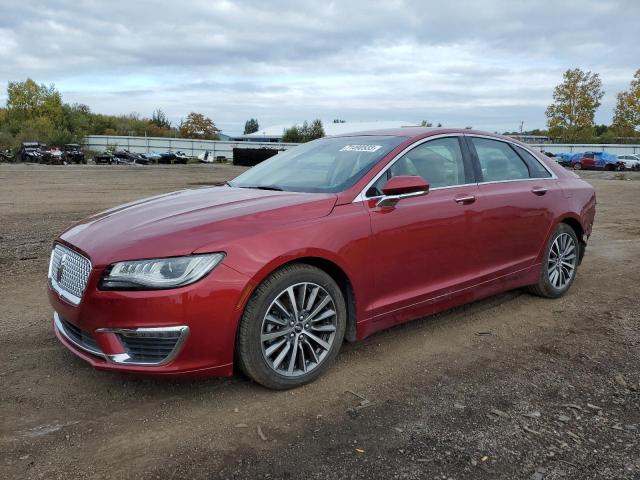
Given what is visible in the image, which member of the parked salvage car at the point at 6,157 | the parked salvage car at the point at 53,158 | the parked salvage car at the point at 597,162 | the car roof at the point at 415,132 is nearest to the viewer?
the car roof at the point at 415,132

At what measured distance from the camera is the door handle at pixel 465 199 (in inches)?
Answer: 165

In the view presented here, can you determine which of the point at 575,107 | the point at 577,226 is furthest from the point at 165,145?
the point at 577,226

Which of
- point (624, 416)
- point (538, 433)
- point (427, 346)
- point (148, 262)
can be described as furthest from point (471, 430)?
point (148, 262)

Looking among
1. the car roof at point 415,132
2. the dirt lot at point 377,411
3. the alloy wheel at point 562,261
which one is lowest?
the dirt lot at point 377,411

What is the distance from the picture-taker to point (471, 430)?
2939 millimetres

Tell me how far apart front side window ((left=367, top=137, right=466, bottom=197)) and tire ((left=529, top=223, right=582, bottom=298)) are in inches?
53.3

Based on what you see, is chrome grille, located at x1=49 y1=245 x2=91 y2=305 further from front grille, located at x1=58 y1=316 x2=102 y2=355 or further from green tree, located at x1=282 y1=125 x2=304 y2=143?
green tree, located at x1=282 y1=125 x2=304 y2=143

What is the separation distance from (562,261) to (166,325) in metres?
3.96

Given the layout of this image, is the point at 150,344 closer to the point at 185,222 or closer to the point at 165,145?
the point at 185,222

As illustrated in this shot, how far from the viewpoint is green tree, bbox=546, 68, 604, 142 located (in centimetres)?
5972

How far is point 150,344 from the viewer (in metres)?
2.95

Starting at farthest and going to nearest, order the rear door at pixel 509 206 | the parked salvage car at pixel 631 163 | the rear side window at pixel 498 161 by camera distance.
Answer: the parked salvage car at pixel 631 163 → the rear side window at pixel 498 161 → the rear door at pixel 509 206

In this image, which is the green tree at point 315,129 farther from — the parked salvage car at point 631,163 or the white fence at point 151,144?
the parked salvage car at point 631,163

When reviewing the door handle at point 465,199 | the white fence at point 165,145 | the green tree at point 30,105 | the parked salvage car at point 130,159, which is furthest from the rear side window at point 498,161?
the green tree at point 30,105
